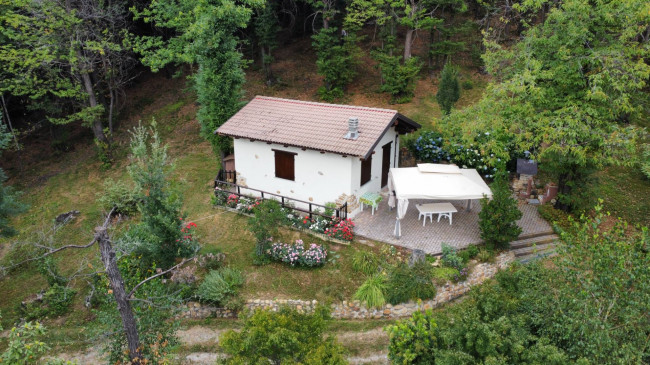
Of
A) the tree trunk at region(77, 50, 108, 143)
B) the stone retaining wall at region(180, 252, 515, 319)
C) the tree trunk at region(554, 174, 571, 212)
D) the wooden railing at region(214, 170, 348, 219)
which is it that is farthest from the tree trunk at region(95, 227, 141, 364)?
the tree trunk at region(77, 50, 108, 143)

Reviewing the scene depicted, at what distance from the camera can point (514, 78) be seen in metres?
14.2

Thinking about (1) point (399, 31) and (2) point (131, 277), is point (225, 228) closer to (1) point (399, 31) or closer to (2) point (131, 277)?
(2) point (131, 277)

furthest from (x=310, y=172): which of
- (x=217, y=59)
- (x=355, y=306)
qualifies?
(x=217, y=59)

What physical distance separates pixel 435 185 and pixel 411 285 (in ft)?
13.1

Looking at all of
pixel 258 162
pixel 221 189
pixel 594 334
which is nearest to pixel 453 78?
pixel 258 162

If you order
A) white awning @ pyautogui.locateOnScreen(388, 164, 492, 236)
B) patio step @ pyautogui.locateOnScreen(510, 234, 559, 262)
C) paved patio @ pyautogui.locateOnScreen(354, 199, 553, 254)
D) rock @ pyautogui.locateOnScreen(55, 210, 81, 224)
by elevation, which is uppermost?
white awning @ pyautogui.locateOnScreen(388, 164, 492, 236)

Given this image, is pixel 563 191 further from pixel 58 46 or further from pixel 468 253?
pixel 58 46

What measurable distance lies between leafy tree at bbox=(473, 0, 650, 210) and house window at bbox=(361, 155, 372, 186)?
189 inches

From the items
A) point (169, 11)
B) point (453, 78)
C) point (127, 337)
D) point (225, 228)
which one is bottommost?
point (225, 228)

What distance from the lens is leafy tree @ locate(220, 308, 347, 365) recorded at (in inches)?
287

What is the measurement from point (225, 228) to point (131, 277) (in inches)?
166

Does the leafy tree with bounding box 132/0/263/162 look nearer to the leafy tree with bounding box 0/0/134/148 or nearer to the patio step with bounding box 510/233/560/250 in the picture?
the leafy tree with bounding box 0/0/134/148

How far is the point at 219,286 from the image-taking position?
13172 mm

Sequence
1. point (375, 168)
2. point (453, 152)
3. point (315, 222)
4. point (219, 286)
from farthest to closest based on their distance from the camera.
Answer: point (453, 152)
point (375, 168)
point (315, 222)
point (219, 286)
